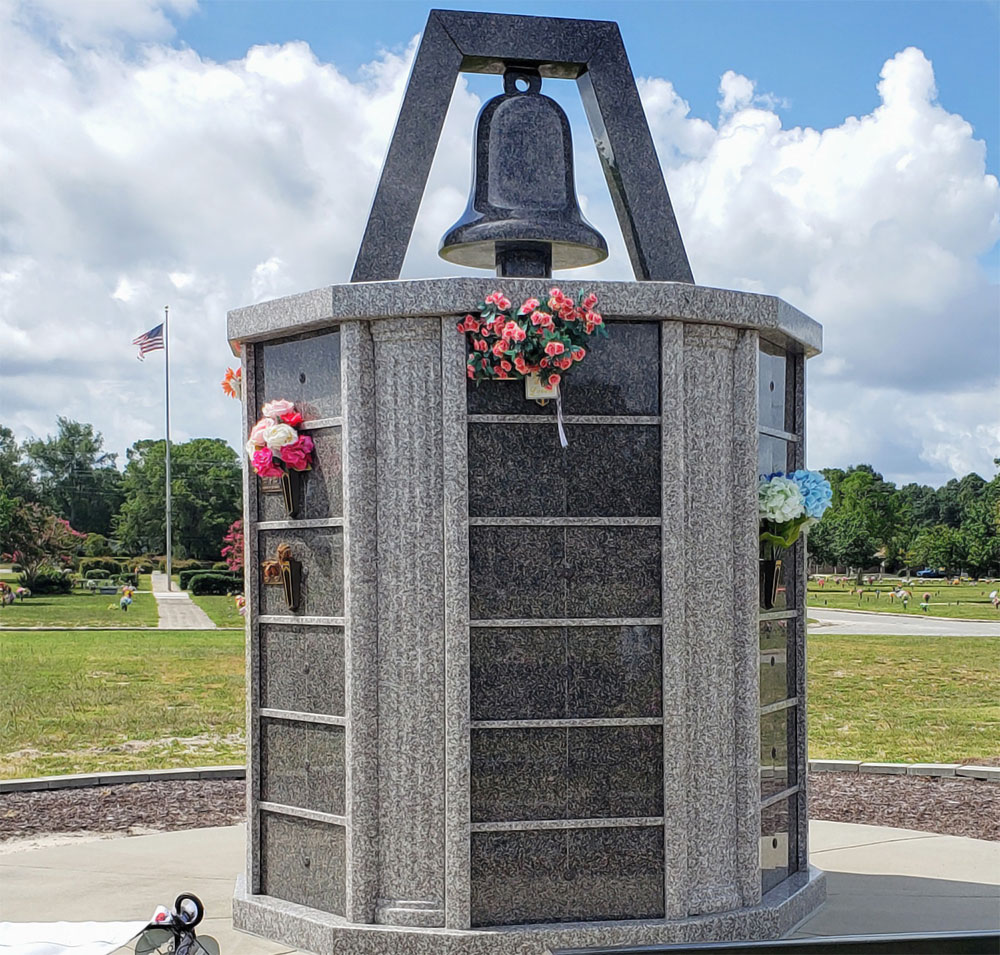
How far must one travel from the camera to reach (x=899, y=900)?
6172 mm

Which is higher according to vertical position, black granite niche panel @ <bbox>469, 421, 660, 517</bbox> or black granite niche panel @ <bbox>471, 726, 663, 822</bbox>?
black granite niche panel @ <bbox>469, 421, 660, 517</bbox>

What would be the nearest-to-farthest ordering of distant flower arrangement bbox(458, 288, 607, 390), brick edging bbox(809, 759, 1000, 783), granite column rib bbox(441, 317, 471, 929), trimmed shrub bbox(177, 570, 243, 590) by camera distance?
distant flower arrangement bbox(458, 288, 607, 390)
granite column rib bbox(441, 317, 471, 929)
brick edging bbox(809, 759, 1000, 783)
trimmed shrub bbox(177, 570, 243, 590)

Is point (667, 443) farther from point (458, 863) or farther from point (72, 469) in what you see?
point (72, 469)

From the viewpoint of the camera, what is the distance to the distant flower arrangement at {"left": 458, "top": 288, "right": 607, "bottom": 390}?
5043 mm

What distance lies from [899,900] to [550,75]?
15.2 feet

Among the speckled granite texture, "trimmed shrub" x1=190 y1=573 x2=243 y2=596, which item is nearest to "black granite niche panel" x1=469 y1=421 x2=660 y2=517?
the speckled granite texture

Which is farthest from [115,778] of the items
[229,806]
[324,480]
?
[324,480]

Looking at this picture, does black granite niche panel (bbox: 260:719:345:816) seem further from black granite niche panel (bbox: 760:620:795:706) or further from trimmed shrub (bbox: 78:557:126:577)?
trimmed shrub (bbox: 78:557:126:577)

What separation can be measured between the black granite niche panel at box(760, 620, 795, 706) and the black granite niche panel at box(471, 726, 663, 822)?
2.64 feet

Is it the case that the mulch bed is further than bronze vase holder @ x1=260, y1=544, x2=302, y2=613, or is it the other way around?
the mulch bed

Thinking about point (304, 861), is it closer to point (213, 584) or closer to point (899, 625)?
point (899, 625)

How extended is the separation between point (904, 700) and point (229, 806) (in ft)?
38.4

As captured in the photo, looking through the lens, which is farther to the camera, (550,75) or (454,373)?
(550,75)


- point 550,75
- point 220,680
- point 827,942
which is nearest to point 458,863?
point 827,942
